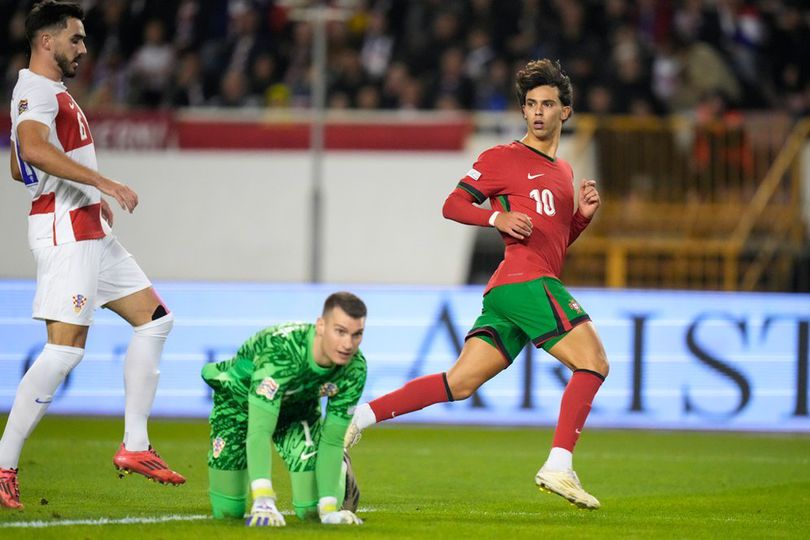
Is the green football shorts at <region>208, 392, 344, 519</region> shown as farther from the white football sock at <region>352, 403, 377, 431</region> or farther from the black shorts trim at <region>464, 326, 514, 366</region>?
the black shorts trim at <region>464, 326, 514, 366</region>

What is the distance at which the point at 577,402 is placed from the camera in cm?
668

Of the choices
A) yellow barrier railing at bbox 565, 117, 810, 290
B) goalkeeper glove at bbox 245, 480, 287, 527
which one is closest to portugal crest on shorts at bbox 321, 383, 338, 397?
goalkeeper glove at bbox 245, 480, 287, 527

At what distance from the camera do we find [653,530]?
6070 mm

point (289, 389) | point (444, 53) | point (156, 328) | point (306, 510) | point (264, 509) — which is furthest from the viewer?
point (444, 53)

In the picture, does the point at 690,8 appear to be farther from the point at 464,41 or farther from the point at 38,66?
the point at 38,66

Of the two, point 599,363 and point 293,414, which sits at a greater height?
point 599,363

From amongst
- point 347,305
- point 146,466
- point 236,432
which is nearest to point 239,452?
point 236,432

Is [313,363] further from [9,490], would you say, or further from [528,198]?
[528,198]

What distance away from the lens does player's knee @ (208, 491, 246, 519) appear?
6023 mm

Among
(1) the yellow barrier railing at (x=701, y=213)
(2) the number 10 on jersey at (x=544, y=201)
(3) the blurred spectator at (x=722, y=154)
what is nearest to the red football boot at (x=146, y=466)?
(2) the number 10 on jersey at (x=544, y=201)

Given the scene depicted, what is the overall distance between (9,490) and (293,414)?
1435 millimetres

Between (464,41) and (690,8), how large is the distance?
3.01m

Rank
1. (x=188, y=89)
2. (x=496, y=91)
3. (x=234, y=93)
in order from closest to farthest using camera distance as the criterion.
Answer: (x=496, y=91) → (x=234, y=93) → (x=188, y=89)

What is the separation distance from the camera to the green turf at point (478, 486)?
5957 millimetres
